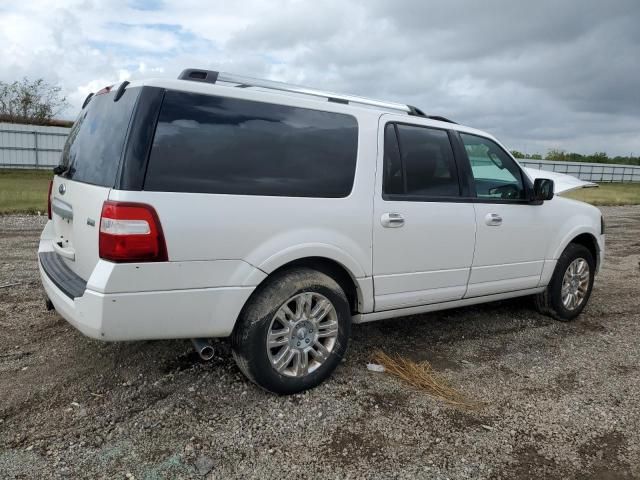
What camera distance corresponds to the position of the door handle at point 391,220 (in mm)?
3807

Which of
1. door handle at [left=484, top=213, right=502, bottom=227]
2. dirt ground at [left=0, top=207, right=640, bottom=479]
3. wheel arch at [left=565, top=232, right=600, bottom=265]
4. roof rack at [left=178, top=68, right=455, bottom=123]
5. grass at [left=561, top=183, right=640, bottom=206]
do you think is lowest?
grass at [left=561, top=183, right=640, bottom=206]

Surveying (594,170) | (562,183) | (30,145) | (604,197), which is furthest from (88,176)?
(594,170)

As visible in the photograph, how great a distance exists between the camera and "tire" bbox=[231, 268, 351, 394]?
131 inches

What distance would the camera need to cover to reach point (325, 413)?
3.39 meters

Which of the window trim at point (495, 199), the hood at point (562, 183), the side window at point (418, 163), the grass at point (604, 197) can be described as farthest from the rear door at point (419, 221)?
the grass at point (604, 197)

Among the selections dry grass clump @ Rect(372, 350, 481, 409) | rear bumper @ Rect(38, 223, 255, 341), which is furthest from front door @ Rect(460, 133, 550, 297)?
rear bumper @ Rect(38, 223, 255, 341)

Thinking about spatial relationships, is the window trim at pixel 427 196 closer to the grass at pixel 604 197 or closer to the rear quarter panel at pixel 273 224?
the rear quarter panel at pixel 273 224

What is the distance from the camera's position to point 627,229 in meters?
13.5

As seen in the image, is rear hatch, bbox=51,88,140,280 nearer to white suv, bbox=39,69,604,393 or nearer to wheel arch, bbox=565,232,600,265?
Result: white suv, bbox=39,69,604,393

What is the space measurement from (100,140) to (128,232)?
2.63 ft

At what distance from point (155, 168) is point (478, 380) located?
2.69 m

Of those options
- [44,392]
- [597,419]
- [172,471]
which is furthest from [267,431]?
[597,419]

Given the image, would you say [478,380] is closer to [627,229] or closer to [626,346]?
[626,346]

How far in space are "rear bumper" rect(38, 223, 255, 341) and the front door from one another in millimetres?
2212
